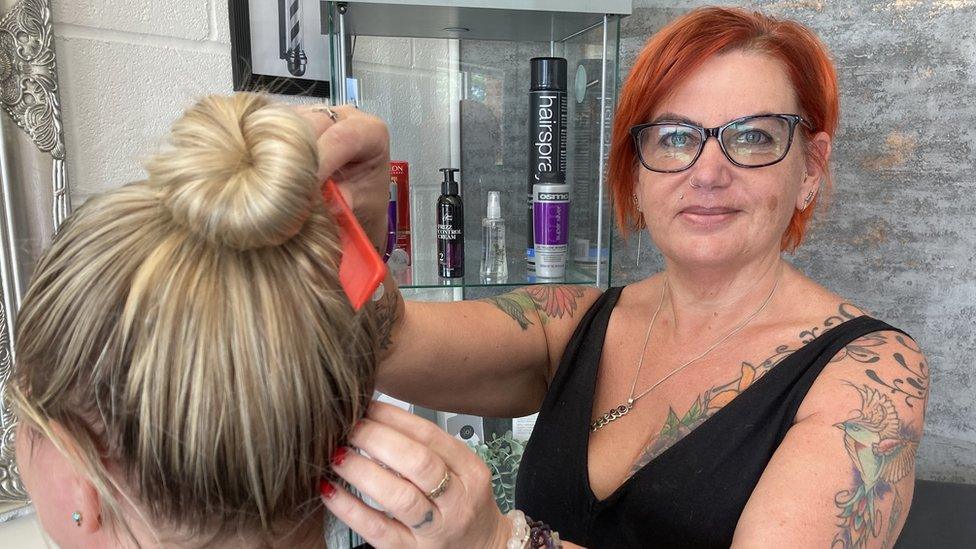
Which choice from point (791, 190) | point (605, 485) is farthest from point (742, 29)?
point (605, 485)

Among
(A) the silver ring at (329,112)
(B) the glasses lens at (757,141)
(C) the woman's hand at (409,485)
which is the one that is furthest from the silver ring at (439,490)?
(B) the glasses lens at (757,141)

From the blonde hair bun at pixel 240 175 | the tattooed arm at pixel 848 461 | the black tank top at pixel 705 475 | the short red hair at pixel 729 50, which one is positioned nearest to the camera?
the blonde hair bun at pixel 240 175

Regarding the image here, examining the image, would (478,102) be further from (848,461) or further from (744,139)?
(848,461)

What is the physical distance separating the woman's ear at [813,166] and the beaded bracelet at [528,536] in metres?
0.71

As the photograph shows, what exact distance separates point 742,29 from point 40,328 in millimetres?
976

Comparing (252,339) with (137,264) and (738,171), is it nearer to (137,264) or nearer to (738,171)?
(137,264)

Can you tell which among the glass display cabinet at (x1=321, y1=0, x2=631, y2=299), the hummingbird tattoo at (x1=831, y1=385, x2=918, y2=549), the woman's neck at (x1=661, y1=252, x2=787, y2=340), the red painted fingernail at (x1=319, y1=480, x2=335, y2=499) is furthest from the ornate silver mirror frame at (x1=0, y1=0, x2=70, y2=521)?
the hummingbird tattoo at (x1=831, y1=385, x2=918, y2=549)

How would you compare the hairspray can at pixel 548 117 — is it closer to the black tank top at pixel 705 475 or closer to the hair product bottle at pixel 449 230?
the hair product bottle at pixel 449 230

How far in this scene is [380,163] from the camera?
2.37ft

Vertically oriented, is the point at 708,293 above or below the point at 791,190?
below

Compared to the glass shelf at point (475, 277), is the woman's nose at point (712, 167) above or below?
above

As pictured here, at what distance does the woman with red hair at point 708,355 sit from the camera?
785 millimetres

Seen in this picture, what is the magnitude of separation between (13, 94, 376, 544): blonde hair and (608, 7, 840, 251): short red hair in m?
0.69

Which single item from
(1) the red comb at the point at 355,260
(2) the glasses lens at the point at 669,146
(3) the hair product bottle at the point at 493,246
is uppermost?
(2) the glasses lens at the point at 669,146
